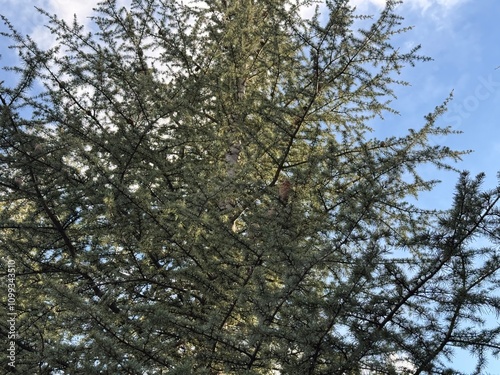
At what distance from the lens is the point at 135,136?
4.92 m

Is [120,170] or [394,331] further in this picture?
[120,170]

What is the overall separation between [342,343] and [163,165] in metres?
2.92

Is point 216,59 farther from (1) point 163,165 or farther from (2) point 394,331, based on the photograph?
(2) point 394,331

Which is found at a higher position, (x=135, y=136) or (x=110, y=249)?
(x=135, y=136)

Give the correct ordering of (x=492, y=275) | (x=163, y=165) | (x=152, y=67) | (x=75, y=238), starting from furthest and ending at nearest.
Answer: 1. (x=152, y=67)
2. (x=75, y=238)
3. (x=163, y=165)
4. (x=492, y=275)

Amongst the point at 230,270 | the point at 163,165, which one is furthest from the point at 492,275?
the point at 163,165

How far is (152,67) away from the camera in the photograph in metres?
6.73

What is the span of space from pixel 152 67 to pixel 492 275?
A: 17.5 ft

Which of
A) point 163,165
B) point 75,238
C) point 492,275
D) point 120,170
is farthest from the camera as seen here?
point 75,238

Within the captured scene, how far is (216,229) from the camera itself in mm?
4262

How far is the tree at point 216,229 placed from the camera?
3.12 m

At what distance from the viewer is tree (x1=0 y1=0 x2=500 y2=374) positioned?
312 centimetres

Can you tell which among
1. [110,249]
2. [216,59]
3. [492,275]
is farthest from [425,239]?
[216,59]

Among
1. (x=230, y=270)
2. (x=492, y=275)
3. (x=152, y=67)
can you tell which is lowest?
(x=492, y=275)
